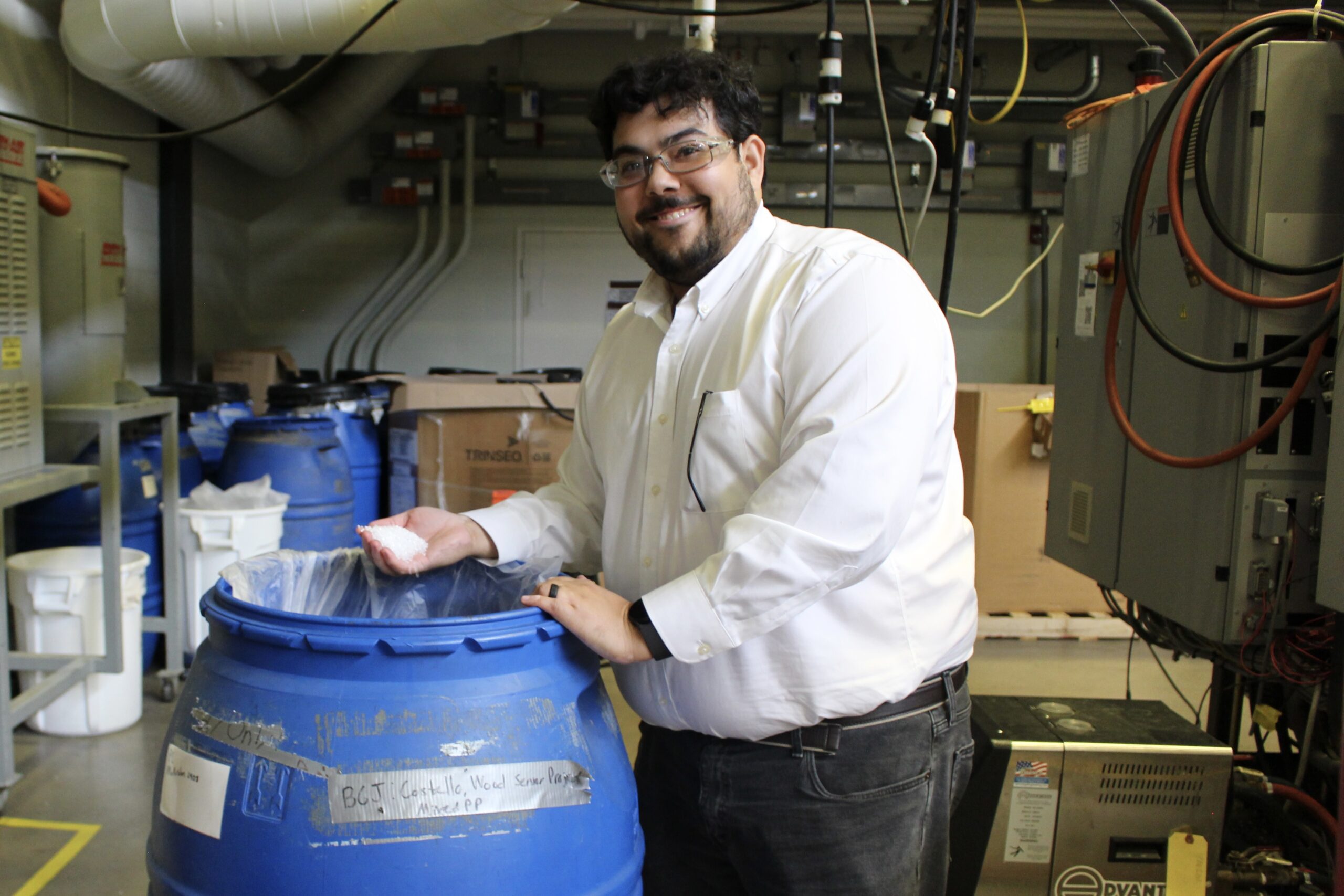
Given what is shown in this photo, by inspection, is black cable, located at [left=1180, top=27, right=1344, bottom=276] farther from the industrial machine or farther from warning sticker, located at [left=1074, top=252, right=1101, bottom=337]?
the industrial machine

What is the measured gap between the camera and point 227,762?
0.86 m

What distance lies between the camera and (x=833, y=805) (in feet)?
3.56

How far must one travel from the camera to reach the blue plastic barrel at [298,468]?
3.17m

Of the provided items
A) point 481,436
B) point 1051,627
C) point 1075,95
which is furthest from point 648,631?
point 1075,95

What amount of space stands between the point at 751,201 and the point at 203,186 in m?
4.23

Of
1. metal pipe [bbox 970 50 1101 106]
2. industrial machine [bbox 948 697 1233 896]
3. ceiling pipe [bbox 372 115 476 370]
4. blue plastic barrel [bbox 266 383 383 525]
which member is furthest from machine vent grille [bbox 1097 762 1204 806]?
ceiling pipe [bbox 372 115 476 370]

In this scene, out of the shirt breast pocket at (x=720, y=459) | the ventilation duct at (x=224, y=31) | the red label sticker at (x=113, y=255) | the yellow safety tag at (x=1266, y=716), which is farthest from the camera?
the red label sticker at (x=113, y=255)

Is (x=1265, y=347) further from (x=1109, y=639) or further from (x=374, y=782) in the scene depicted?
(x=1109, y=639)

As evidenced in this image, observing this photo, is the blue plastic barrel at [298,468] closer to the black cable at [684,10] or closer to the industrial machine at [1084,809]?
the black cable at [684,10]

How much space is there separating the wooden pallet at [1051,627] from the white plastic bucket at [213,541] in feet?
8.29

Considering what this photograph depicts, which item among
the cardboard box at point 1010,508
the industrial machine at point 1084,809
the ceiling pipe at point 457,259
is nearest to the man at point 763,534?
the industrial machine at point 1084,809

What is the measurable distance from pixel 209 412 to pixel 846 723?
3.09m

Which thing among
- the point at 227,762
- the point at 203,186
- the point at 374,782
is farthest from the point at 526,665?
the point at 203,186

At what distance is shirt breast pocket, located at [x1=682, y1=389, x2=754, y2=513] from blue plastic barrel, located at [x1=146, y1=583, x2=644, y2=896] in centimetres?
24
